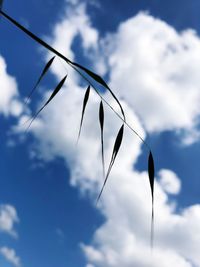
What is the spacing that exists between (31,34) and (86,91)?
87 cm

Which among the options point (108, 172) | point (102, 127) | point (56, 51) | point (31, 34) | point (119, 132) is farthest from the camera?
point (119, 132)

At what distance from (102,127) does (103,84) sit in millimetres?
355

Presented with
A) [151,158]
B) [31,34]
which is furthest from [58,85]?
[151,158]

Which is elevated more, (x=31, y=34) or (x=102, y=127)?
(x=102, y=127)

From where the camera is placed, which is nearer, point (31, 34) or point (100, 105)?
point (31, 34)

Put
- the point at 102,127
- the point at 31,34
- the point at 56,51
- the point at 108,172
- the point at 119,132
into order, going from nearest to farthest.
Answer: the point at 31,34
the point at 56,51
the point at 108,172
the point at 102,127
the point at 119,132

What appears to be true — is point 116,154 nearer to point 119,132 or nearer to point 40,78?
point 119,132

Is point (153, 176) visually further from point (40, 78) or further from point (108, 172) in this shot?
point (40, 78)

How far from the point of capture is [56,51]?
2.15 m

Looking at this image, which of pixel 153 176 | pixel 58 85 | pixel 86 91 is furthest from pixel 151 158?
pixel 58 85

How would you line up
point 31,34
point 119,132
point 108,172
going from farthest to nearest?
point 119,132 < point 108,172 < point 31,34

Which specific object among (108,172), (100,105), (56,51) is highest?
(100,105)

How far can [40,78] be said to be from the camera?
239cm

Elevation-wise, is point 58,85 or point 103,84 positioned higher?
point 58,85
